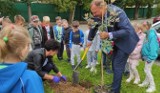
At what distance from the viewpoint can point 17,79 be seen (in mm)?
2326

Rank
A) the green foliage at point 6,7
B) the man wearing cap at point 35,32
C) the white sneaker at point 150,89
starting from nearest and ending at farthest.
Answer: the white sneaker at point 150,89 → the man wearing cap at point 35,32 → the green foliage at point 6,7

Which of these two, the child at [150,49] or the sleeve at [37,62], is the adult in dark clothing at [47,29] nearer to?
the child at [150,49]

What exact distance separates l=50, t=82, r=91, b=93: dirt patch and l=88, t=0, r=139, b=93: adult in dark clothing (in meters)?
0.78

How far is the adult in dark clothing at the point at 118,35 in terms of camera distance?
5305mm

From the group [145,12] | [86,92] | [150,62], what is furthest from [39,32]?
[145,12]

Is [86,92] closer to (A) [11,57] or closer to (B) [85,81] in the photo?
(B) [85,81]

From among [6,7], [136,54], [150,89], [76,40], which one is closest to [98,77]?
[136,54]

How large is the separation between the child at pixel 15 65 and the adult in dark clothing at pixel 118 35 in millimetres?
2886

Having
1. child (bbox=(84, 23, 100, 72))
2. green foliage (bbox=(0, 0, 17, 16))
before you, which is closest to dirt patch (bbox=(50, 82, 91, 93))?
child (bbox=(84, 23, 100, 72))

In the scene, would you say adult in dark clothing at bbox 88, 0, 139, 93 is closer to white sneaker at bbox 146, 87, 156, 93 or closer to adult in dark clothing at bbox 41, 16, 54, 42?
white sneaker at bbox 146, 87, 156, 93

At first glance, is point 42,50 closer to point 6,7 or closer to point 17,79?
point 17,79

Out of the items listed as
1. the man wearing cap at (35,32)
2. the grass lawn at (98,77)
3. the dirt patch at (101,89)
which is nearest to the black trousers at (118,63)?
the dirt patch at (101,89)

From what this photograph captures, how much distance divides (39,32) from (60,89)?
2033 mm

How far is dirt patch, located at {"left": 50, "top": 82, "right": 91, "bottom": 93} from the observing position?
6.31m
